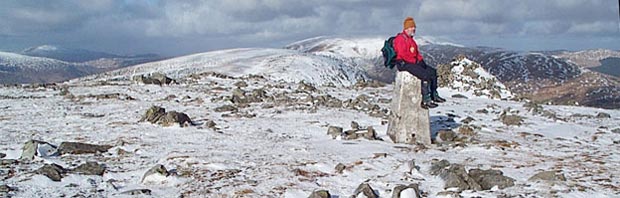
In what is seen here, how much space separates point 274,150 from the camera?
11.9 meters

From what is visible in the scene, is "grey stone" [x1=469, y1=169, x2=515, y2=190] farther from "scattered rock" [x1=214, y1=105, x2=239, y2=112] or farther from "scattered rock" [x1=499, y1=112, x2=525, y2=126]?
"scattered rock" [x1=214, y1=105, x2=239, y2=112]

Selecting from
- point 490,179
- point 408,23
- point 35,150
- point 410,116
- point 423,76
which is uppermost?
point 408,23

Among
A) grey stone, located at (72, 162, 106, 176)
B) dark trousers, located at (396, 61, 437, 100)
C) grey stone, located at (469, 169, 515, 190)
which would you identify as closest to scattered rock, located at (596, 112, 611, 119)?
dark trousers, located at (396, 61, 437, 100)

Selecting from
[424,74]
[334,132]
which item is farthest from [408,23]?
[334,132]

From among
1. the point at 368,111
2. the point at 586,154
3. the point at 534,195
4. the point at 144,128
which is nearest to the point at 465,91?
the point at 368,111

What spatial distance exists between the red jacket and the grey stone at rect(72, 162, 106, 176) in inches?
292

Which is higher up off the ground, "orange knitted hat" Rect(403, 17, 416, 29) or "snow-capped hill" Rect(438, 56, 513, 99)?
"orange knitted hat" Rect(403, 17, 416, 29)

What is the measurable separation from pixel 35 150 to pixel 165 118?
4.77 meters

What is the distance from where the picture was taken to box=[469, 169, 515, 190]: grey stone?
852 cm

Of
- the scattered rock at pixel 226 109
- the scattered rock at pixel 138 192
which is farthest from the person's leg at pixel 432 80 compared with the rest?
the scattered rock at pixel 138 192

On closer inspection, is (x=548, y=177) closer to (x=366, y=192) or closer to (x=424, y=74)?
(x=366, y=192)

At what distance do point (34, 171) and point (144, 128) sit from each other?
18.5 feet

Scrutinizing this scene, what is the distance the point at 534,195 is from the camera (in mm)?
7855

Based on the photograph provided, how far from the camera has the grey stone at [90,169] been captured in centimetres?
909
